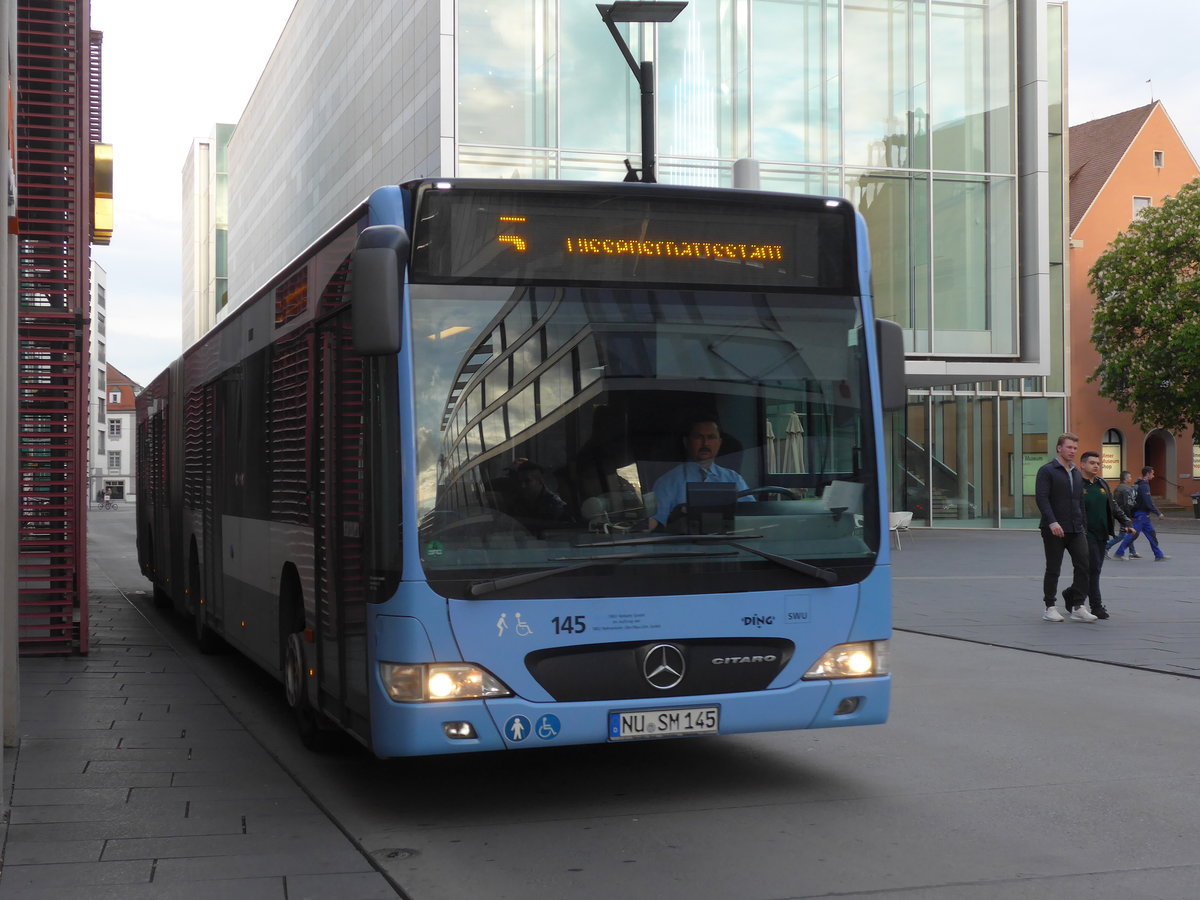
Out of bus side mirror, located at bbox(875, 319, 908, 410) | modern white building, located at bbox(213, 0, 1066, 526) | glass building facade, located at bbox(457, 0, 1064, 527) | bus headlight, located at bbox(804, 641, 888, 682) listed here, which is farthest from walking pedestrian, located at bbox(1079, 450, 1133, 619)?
glass building facade, located at bbox(457, 0, 1064, 527)

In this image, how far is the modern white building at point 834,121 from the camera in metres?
30.2

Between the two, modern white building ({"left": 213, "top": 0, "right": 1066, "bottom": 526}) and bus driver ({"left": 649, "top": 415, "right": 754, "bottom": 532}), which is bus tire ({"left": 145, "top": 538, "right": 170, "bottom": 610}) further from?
modern white building ({"left": 213, "top": 0, "right": 1066, "bottom": 526})

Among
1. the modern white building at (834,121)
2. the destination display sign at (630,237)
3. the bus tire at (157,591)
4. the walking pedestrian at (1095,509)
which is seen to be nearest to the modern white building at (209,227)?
the modern white building at (834,121)

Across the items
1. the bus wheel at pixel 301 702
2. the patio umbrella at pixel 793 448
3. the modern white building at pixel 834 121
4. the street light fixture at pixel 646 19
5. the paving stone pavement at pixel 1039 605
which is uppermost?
the modern white building at pixel 834 121

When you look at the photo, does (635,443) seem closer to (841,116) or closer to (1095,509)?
(1095,509)

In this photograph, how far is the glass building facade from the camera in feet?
99.5

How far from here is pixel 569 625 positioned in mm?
5973

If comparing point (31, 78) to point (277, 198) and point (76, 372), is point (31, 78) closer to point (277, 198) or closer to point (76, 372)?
point (76, 372)

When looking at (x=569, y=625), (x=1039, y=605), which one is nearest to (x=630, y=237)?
(x=569, y=625)

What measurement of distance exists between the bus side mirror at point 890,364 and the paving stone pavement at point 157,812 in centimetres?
302

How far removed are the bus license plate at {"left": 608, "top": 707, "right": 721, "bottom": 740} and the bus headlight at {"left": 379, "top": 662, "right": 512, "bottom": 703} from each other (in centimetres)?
48

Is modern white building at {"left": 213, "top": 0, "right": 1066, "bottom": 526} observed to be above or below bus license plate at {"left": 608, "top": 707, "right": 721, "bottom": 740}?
above

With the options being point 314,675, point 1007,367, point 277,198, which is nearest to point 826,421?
point 314,675

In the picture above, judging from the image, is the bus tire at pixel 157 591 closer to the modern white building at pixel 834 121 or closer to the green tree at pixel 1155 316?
the modern white building at pixel 834 121
